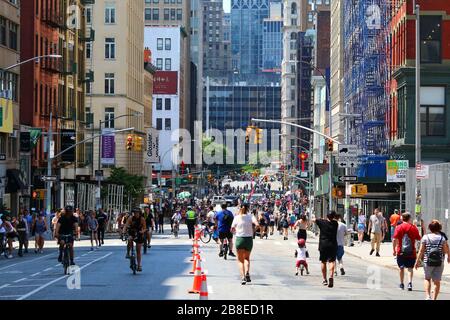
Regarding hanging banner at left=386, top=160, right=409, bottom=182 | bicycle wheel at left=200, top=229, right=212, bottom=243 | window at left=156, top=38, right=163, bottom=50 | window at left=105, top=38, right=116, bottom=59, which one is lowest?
bicycle wheel at left=200, top=229, right=212, bottom=243

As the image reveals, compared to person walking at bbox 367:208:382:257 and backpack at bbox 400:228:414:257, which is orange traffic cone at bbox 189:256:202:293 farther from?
person walking at bbox 367:208:382:257

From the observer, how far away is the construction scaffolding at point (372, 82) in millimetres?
68688

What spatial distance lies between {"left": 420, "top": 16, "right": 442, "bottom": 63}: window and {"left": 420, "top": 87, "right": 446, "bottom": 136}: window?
1869 mm

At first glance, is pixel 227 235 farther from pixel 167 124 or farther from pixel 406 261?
pixel 167 124

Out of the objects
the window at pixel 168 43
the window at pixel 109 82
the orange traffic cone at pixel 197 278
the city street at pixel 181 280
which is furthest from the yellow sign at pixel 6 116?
the window at pixel 168 43

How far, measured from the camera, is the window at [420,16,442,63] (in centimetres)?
6272

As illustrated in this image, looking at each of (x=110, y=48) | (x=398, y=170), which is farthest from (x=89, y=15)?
(x=398, y=170)

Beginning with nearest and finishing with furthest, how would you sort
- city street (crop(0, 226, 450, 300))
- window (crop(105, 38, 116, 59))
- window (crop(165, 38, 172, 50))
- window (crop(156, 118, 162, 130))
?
city street (crop(0, 226, 450, 300)) → window (crop(105, 38, 116, 59)) → window (crop(156, 118, 162, 130)) → window (crop(165, 38, 172, 50))

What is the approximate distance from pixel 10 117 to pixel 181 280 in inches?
1648

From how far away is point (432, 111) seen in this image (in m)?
61.9

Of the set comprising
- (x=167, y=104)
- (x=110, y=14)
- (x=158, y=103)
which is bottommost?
(x=167, y=104)

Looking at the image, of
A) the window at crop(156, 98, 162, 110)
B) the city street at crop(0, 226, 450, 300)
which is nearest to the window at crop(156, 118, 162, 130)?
the window at crop(156, 98, 162, 110)

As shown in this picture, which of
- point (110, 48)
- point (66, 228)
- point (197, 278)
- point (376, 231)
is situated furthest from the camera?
point (110, 48)

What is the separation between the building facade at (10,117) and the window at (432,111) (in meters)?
24.5
